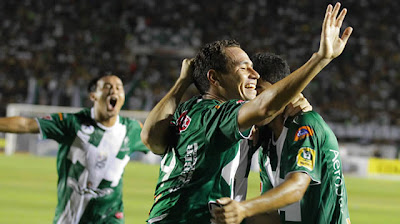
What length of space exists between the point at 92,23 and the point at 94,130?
30.8 metres

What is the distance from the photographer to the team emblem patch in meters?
3.46

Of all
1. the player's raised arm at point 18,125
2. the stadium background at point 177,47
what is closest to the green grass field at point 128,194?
the player's raised arm at point 18,125

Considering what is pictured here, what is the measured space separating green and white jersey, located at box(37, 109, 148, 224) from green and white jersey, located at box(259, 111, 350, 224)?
8.29ft

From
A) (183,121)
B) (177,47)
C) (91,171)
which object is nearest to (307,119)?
(183,121)

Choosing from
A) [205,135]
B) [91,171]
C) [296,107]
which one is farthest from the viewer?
[91,171]

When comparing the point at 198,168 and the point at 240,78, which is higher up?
the point at 240,78

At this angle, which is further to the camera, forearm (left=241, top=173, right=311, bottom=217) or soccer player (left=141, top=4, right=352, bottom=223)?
soccer player (left=141, top=4, right=352, bottom=223)

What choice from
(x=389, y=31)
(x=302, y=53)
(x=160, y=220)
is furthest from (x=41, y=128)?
(x=389, y=31)

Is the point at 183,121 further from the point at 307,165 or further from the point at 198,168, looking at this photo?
the point at 307,165

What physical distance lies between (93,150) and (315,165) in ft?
9.91

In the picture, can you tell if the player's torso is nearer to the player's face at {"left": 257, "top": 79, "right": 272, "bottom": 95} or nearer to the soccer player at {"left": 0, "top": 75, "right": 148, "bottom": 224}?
the soccer player at {"left": 0, "top": 75, "right": 148, "bottom": 224}

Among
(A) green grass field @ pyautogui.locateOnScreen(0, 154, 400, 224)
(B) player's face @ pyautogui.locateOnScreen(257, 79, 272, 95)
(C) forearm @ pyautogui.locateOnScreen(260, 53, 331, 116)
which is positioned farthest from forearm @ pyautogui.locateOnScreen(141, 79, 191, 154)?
(A) green grass field @ pyautogui.locateOnScreen(0, 154, 400, 224)

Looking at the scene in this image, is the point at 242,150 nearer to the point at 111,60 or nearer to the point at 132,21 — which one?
the point at 111,60

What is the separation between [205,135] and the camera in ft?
10.7
